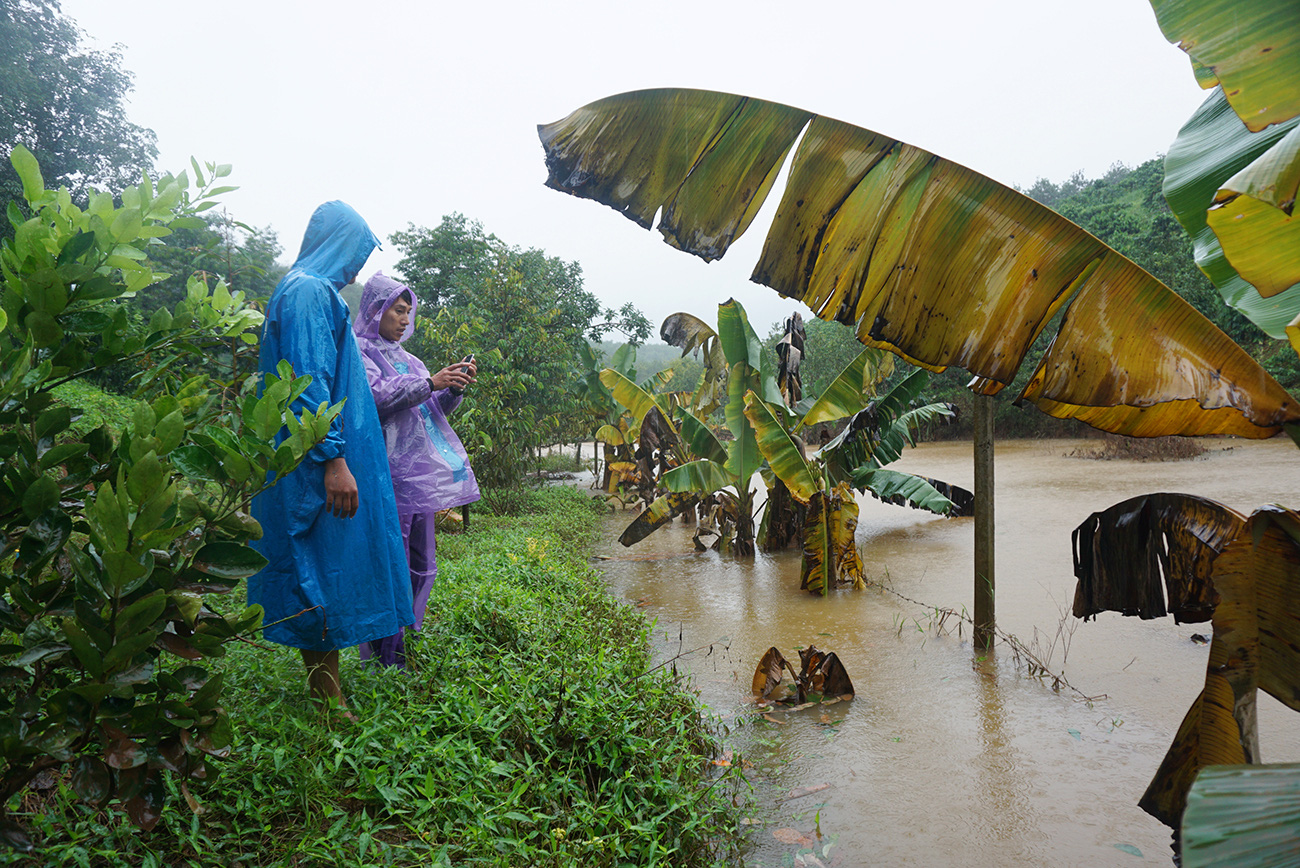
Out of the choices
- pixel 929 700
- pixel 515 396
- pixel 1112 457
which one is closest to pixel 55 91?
pixel 515 396

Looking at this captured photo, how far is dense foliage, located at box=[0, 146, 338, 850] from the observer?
120cm

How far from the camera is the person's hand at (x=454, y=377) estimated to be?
304cm

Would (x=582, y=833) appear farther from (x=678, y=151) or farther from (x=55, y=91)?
(x=55, y=91)

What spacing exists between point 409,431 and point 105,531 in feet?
6.72

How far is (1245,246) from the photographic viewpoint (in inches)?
66.9

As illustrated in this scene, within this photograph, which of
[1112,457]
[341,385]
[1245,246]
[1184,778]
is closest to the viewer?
[1245,246]

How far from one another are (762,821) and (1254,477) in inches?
467

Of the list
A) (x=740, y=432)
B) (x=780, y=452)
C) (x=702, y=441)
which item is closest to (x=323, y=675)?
(x=780, y=452)

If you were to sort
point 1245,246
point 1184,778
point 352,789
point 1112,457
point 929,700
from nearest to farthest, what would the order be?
point 1245,246
point 1184,778
point 352,789
point 929,700
point 1112,457

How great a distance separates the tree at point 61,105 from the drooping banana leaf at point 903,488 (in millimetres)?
21747

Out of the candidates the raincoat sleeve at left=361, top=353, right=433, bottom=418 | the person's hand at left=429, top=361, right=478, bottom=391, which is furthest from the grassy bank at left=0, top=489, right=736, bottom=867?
the person's hand at left=429, top=361, right=478, bottom=391

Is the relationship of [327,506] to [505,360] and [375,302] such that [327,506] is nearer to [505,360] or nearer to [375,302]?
[375,302]

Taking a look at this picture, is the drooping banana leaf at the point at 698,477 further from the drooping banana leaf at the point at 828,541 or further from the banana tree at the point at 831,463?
the drooping banana leaf at the point at 828,541

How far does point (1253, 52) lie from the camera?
183 cm
